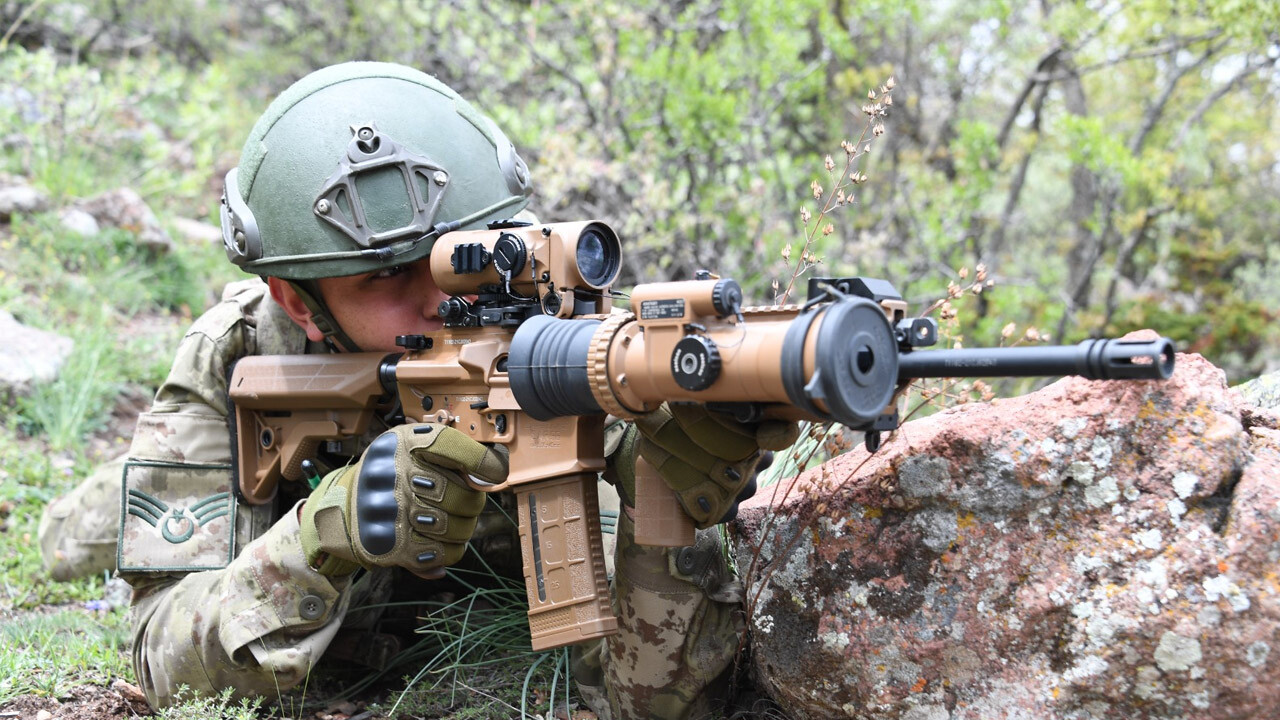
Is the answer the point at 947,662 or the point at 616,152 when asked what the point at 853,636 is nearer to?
the point at 947,662

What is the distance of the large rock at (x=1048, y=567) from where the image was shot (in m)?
1.87

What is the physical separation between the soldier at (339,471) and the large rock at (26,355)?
2.41 metres

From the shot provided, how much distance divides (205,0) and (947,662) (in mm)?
12392

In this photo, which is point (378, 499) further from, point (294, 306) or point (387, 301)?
point (294, 306)

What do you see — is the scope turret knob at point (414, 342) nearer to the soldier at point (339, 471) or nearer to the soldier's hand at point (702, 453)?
the soldier at point (339, 471)

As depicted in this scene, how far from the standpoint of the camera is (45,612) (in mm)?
3771

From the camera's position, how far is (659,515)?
2285 mm

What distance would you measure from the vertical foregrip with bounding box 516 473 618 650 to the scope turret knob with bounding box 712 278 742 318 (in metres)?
0.70

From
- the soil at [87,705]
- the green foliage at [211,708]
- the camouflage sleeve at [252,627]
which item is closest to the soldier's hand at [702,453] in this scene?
the camouflage sleeve at [252,627]

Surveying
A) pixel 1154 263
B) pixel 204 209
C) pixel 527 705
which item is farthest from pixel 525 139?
pixel 1154 263

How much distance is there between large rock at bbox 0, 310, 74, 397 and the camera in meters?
5.08

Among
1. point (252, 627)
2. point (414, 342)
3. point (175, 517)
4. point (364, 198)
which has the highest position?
point (364, 198)

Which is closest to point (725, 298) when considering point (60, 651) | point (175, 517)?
point (175, 517)

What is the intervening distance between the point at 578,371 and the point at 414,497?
661mm
